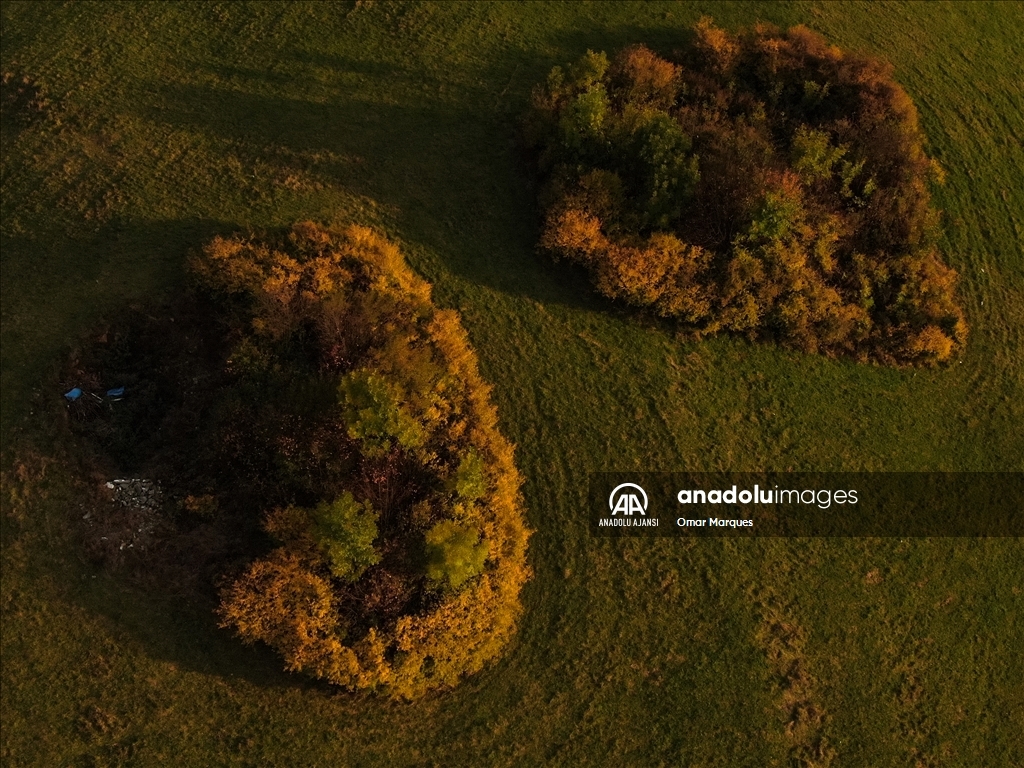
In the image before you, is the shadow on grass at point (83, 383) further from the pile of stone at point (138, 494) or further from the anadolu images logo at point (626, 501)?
the anadolu images logo at point (626, 501)

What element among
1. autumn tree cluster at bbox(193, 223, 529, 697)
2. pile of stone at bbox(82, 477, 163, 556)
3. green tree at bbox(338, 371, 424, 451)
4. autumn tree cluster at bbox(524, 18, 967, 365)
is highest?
autumn tree cluster at bbox(524, 18, 967, 365)

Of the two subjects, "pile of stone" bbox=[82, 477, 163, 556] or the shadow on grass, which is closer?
the shadow on grass

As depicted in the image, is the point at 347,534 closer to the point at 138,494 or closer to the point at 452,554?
the point at 452,554

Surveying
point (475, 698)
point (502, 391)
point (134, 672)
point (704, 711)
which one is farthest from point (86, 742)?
point (704, 711)

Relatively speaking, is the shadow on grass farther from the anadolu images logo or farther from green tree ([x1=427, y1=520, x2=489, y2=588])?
the anadolu images logo

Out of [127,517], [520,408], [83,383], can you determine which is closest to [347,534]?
[127,517]

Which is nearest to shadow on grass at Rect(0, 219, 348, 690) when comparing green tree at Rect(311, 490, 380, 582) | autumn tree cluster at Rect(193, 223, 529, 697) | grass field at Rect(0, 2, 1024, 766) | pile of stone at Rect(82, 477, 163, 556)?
grass field at Rect(0, 2, 1024, 766)
